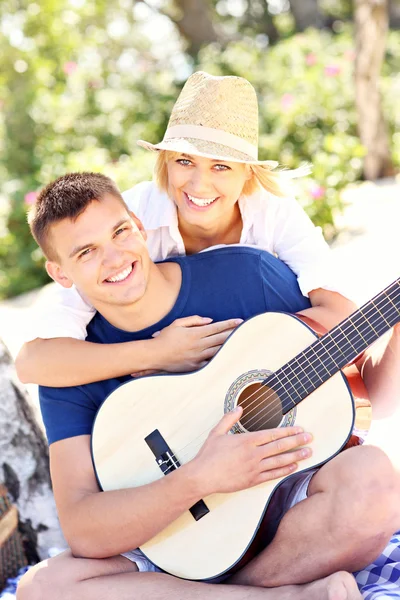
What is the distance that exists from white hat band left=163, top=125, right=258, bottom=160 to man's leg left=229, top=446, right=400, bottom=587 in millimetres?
1143

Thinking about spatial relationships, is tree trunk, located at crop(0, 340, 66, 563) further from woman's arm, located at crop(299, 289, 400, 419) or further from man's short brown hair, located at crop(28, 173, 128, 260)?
woman's arm, located at crop(299, 289, 400, 419)

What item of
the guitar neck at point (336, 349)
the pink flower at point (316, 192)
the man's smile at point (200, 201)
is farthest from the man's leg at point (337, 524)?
the pink flower at point (316, 192)

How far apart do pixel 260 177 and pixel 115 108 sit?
794 cm

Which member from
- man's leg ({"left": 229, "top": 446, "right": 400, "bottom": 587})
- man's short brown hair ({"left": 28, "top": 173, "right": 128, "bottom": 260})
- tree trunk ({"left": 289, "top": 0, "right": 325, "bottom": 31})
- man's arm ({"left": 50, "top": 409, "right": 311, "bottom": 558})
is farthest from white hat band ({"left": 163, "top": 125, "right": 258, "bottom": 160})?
tree trunk ({"left": 289, "top": 0, "right": 325, "bottom": 31})

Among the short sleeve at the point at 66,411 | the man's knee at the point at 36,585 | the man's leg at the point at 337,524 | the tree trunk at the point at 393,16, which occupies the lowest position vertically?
the man's leg at the point at 337,524

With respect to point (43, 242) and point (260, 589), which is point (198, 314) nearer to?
point (43, 242)

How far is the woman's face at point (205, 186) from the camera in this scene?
264 cm

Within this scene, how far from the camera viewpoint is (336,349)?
221 centimetres

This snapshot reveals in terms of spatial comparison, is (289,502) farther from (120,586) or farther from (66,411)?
(66,411)

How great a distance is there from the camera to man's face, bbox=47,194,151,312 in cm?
248

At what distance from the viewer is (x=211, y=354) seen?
249 cm

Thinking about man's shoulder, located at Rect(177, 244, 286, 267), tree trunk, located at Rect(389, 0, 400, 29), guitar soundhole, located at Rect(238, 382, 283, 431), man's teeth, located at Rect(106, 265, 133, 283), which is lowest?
guitar soundhole, located at Rect(238, 382, 283, 431)

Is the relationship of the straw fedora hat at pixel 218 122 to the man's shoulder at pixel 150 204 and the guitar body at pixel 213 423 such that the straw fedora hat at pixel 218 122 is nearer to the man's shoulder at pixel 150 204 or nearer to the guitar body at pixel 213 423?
the man's shoulder at pixel 150 204

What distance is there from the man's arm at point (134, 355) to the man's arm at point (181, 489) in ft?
1.01
